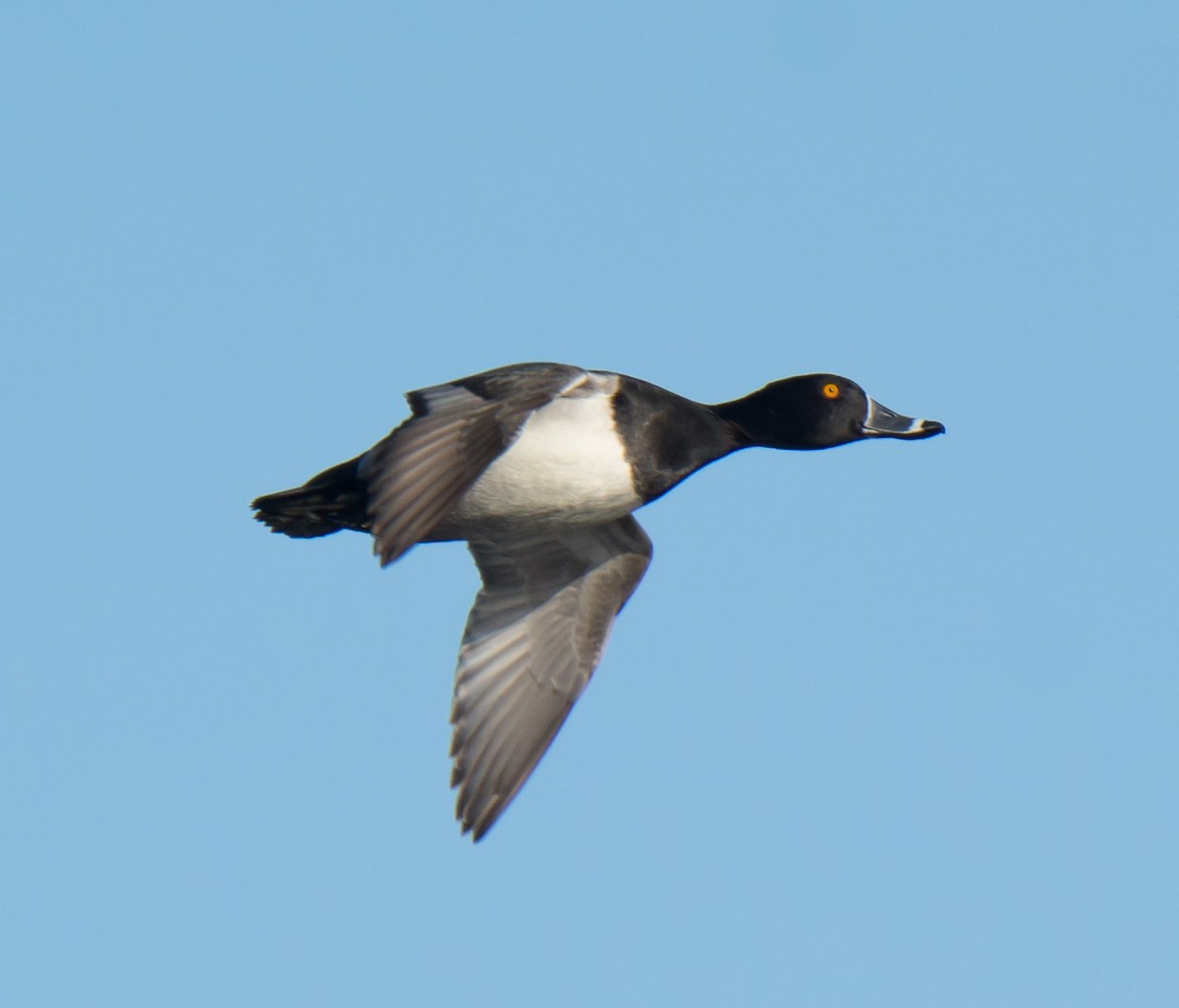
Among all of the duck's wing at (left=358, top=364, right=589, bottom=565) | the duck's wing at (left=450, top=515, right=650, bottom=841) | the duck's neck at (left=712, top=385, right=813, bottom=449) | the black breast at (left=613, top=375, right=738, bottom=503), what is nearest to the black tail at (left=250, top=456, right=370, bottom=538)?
the duck's wing at (left=358, top=364, right=589, bottom=565)

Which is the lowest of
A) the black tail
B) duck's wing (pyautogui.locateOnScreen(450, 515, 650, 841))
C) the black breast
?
duck's wing (pyautogui.locateOnScreen(450, 515, 650, 841))

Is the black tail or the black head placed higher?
the black head

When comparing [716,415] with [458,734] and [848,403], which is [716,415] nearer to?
[848,403]

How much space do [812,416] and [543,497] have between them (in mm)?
1713

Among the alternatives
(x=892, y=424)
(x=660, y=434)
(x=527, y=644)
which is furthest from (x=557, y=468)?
(x=892, y=424)

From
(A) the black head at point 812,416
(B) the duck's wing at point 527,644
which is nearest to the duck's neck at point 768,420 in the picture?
(A) the black head at point 812,416

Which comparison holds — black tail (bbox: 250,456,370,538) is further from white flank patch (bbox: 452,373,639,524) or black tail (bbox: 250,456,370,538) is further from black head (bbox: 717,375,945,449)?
black head (bbox: 717,375,945,449)

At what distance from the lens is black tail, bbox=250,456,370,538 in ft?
28.7

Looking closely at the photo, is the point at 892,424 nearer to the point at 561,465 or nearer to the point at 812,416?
the point at 812,416

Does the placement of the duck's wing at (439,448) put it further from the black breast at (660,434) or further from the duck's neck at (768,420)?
the duck's neck at (768,420)

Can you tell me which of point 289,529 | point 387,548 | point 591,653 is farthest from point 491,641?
point 387,548

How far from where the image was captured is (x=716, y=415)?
948cm

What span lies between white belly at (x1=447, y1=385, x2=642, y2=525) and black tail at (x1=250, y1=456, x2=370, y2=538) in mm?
469

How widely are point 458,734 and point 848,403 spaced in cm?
273
